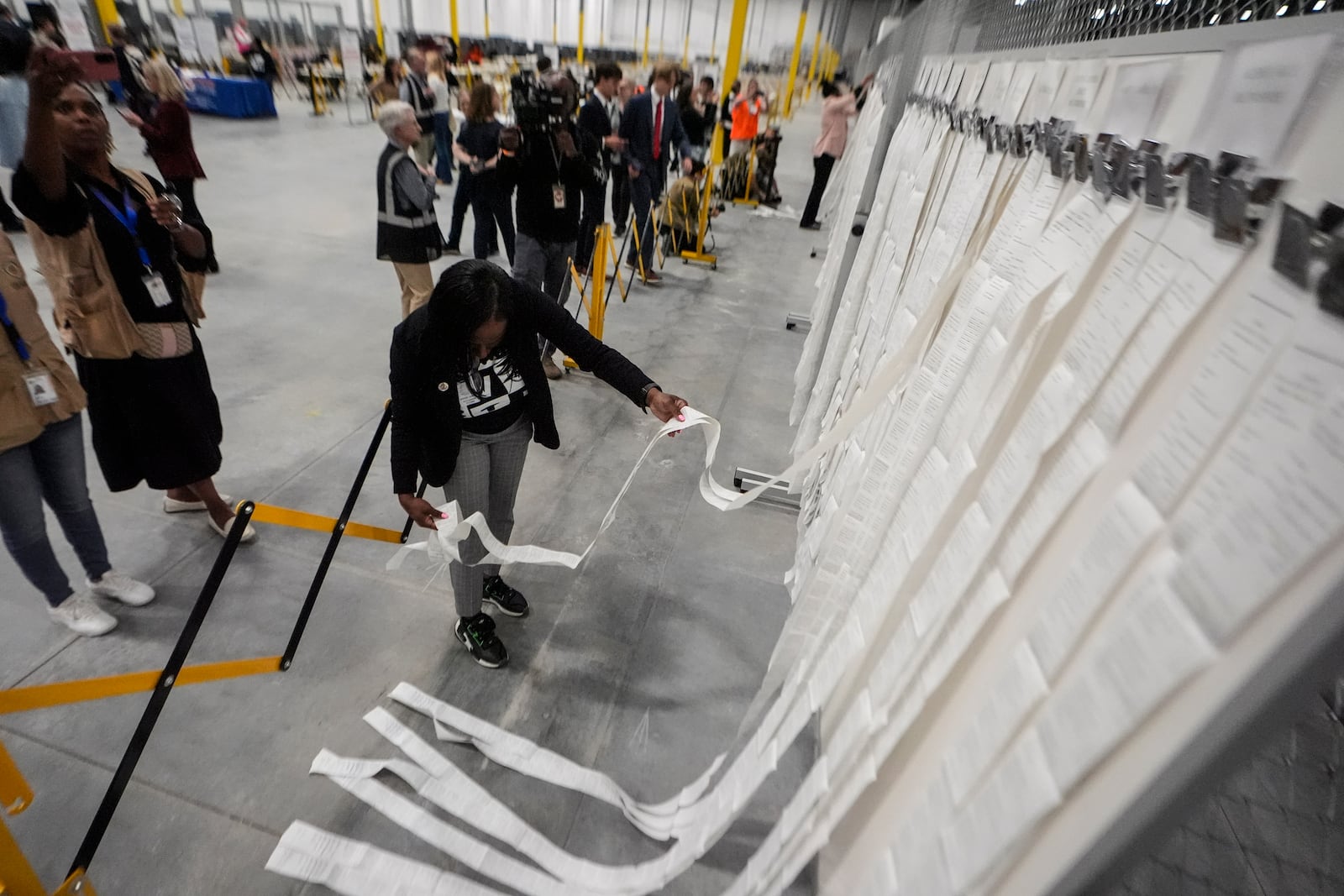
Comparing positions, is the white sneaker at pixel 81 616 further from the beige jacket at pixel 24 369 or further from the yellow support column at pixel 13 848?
the yellow support column at pixel 13 848

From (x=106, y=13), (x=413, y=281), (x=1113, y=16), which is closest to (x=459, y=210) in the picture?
(x=413, y=281)

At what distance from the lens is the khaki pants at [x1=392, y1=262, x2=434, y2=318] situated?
4.55 m

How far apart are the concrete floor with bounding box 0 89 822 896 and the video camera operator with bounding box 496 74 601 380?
42.1 inches

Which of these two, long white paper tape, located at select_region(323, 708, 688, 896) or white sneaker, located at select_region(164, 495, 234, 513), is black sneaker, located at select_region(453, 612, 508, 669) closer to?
long white paper tape, located at select_region(323, 708, 688, 896)

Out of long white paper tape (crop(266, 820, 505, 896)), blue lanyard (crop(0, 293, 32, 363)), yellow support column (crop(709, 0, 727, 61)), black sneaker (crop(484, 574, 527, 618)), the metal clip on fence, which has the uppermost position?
yellow support column (crop(709, 0, 727, 61))

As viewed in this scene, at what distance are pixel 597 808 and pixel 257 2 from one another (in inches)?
1165

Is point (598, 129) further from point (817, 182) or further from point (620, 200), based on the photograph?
point (817, 182)

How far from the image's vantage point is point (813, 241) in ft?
32.7

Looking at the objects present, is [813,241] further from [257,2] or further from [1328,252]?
[257,2]

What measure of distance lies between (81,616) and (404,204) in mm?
2915

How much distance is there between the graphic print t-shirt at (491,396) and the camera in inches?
85.5

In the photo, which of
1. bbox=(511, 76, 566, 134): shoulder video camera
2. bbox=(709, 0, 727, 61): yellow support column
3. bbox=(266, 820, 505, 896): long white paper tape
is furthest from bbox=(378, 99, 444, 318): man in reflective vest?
bbox=(709, 0, 727, 61): yellow support column

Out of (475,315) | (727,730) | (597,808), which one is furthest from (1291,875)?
(475,315)

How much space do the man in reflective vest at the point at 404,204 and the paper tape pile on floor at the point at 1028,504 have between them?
134 inches
